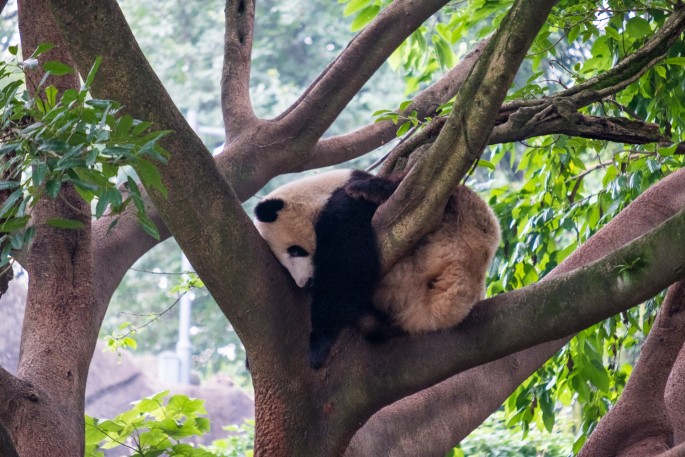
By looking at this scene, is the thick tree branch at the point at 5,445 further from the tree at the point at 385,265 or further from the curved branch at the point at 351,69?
the curved branch at the point at 351,69

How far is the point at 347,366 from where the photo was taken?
Answer: 279cm

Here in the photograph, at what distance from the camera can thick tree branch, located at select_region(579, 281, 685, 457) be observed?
Result: 3.48m

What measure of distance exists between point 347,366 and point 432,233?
0.61 meters

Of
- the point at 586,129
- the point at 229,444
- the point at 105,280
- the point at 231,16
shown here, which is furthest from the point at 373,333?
the point at 229,444

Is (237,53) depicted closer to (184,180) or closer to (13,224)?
(184,180)

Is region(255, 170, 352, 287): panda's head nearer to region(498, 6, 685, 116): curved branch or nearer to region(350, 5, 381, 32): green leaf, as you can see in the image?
region(498, 6, 685, 116): curved branch

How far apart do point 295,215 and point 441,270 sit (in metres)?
0.72

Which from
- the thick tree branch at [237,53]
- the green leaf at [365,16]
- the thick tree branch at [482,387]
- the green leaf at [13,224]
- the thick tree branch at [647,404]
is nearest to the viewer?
the green leaf at [13,224]

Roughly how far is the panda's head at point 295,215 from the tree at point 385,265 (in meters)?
0.31

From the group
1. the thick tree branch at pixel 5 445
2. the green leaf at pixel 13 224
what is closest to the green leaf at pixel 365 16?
the green leaf at pixel 13 224

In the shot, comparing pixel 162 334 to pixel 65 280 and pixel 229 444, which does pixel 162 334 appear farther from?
pixel 65 280

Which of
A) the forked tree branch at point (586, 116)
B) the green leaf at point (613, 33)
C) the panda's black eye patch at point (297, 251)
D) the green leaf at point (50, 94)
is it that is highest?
the green leaf at point (613, 33)

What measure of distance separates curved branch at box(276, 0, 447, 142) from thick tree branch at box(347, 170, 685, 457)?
1.46 metres

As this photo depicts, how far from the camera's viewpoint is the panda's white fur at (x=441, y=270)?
9.46 feet
